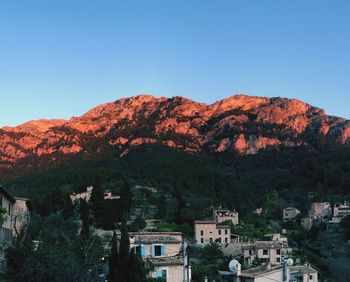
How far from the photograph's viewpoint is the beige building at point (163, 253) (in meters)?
39.5

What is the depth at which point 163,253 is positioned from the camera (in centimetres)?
4441

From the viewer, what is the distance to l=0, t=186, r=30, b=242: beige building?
43844mm

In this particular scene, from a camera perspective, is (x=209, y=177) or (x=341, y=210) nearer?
(x=341, y=210)

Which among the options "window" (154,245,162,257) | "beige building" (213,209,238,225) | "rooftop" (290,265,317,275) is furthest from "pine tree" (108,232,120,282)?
"beige building" (213,209,238,225)

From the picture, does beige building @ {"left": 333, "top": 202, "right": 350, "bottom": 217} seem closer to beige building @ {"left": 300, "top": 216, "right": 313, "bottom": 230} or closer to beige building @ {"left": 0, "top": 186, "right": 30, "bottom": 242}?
beige building @ {"left": 300, "top": 216, "right": 313, "bottom": 230}

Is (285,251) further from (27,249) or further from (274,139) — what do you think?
(274,139)

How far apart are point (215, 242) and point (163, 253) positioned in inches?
1302

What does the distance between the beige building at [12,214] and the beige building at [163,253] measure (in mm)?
9457

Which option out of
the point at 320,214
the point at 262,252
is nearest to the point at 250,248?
the point at 262,252

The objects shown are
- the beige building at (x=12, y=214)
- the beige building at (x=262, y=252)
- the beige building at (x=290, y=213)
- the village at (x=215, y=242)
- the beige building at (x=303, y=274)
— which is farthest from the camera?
the beige building at (x=290, y=213)

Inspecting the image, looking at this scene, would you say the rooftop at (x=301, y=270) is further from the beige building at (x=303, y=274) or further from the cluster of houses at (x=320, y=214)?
the cluster of houses at (x=320, y=214)

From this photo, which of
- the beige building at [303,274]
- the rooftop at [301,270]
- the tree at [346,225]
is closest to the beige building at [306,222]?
the tree at [346,225]

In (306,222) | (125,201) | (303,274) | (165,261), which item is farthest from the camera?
(306,222)

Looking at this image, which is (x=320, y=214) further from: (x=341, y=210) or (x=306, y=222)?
(x=306, y=222)
